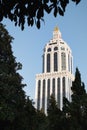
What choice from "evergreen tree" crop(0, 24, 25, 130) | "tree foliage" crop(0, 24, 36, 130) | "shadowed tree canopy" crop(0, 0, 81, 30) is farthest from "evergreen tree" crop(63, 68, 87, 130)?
"shadowed tree canopy" crop(0, 0, 81, 30)

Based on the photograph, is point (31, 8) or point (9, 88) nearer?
point (31, 8)

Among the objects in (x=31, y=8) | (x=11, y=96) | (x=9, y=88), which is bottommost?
(x=31, y=8)

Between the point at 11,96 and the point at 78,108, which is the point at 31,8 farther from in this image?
the point at 78,108

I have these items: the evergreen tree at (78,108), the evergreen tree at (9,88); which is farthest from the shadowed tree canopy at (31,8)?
the evergreen tree at (78,108)

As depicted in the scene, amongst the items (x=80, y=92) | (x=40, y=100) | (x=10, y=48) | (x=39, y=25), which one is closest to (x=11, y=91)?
(x=10, y=48)

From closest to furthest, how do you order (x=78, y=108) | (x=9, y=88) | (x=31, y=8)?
(x=31, y=8) → (x=9, y=88) → (x=78, y=108)

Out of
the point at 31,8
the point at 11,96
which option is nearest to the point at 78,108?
the point at 11,96

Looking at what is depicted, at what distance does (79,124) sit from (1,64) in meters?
9.33

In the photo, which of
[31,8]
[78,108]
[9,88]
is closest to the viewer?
[31,8]

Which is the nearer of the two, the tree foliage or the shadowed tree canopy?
the shadowed tree canopy

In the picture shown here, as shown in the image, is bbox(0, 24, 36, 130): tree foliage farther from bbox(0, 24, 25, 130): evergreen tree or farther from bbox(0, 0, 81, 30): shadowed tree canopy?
bbox(0, 0, 81, 30): shadowed tree canopy

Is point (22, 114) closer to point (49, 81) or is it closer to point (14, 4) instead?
point (14, 4)

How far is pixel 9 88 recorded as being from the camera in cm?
2823

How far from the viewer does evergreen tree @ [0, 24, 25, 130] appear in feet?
88.9
